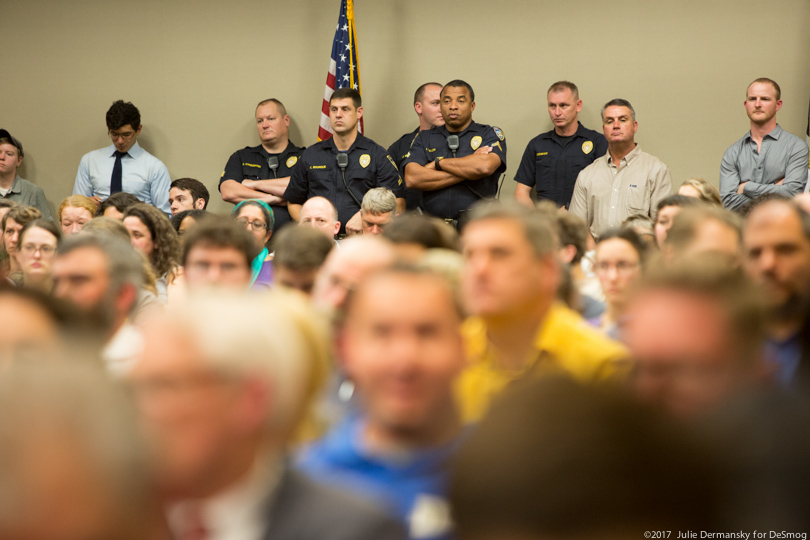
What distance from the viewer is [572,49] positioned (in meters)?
7.69

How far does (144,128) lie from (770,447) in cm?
811

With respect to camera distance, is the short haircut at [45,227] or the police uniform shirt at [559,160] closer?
the short haircut at [45,227]

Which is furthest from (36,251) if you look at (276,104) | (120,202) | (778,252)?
(276,104)

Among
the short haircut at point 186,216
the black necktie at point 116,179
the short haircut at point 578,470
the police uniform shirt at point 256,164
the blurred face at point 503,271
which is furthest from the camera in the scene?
the black necktie at point 116,179

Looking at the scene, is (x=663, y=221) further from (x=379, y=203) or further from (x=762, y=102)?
(x=762, y=102)

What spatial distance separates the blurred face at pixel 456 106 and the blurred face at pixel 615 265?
11.1 feet

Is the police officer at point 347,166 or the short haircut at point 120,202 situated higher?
the police officer at point 347,166

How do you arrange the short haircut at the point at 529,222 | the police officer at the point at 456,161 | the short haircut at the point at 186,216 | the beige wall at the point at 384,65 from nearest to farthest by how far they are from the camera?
the short haircut at the point at 529,222 → the short haircut at the point at 186,216 → the police officer at the point at 456,161 → the beige wall at the point at 384,65

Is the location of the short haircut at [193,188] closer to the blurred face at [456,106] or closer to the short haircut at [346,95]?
the short haircut at [346,95]

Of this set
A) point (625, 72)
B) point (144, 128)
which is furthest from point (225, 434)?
point (144, 128)

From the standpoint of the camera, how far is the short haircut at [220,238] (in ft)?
10.0

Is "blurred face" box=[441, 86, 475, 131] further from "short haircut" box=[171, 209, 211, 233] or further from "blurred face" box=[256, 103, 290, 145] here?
"short haircut" box=[171, 209, 211, 233]

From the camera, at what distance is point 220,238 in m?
3.06

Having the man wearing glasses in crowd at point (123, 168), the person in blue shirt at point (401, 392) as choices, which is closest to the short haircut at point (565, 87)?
the man wearing glasses in crowd at point (123, 168)
